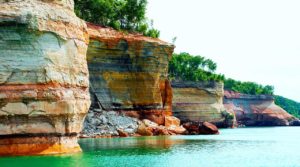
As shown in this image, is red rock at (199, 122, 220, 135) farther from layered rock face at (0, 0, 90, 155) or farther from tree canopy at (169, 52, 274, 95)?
tree canopy at (169, 52, 274, 95)

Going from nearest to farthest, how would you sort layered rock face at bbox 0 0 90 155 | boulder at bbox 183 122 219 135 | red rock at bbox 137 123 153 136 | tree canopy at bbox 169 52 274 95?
layered rock face at bbox 0 0 90 155 < red rock at bbox 137 123 153 136 < boulder at bbox 183 122 219 135 < tree canopy at bbox 169 52 274 95

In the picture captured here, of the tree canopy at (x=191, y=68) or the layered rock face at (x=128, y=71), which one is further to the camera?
the tree canopy at (x=191, y=68)

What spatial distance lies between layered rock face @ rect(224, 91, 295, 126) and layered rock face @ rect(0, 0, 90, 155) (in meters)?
80.3

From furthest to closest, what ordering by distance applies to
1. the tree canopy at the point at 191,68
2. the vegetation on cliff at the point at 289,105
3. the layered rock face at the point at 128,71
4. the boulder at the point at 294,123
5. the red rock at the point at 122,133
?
the vegetation on cliff at the point at 289,105 < the boulder at the point at 294,123 < the tree canopy at the point at 191,68 < the layered rock face at the point at 128,71 < the red rock at the point at 122,133

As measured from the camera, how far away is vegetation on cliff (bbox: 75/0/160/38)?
63600mm

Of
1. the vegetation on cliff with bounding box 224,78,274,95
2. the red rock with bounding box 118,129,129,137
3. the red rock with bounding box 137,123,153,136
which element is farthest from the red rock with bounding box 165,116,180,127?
the vegetation on cliff with bounding box 224,78,274,95

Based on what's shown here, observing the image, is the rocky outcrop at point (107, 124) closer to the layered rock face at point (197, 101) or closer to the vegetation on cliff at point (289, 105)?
the layered rock face at point (197, 101)

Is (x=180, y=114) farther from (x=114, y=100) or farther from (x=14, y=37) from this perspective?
(x=14, y=37)

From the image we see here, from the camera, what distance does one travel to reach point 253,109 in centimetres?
10969

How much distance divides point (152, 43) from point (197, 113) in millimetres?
24261

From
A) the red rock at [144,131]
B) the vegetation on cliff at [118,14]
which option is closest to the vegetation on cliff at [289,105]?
the vegetation on cliff at [118,14]

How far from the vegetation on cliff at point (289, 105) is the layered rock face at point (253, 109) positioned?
62216 millimetres

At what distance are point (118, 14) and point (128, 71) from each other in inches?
443

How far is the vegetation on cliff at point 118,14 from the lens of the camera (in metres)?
63.6
